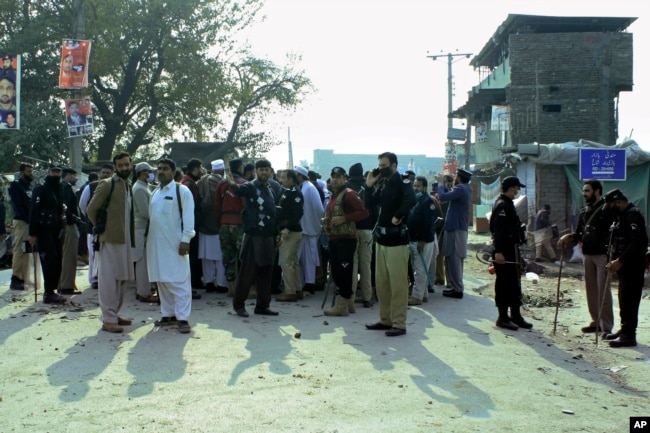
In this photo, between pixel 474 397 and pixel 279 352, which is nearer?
pixel 474 397

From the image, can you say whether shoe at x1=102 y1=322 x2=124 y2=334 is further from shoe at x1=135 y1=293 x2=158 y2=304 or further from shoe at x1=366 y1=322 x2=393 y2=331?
shoe at x1=366 y1=322 x2=393 y2=331

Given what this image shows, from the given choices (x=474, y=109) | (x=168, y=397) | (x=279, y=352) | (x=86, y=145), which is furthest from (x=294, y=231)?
(x=474, y=109)

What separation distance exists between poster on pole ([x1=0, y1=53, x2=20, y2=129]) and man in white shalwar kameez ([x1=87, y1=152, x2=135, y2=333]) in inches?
404

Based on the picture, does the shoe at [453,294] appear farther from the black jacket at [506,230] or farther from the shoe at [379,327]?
the shoe at [379,327]

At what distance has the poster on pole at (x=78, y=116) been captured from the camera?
1473cm

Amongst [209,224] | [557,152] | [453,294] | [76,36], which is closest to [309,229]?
[209,224]

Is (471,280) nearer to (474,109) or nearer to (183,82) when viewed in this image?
(183,82)

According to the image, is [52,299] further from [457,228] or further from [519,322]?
[519,322]

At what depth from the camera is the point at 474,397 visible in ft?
16.7

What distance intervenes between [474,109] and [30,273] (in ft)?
97.1

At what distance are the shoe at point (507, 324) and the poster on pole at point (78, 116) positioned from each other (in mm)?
10451

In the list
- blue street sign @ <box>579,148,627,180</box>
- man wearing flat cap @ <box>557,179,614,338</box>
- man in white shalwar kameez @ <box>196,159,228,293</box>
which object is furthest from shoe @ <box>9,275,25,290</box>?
blue street sign @ <box>579,148,627,180</box>

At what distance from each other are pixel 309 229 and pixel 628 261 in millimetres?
4373

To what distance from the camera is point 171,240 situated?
7.12 m
